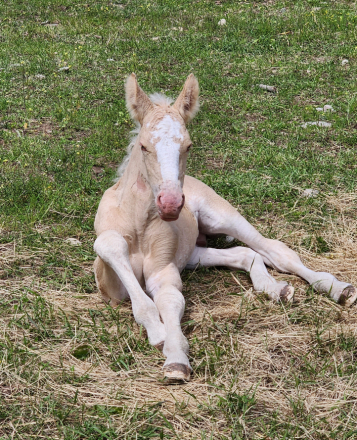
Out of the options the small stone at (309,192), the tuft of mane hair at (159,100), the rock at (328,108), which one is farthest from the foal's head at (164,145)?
the rock at (328,108)

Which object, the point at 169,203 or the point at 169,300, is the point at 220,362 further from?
the point at 169,203

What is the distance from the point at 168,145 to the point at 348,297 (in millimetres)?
1809

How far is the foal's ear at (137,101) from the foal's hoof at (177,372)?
1755 millimetres

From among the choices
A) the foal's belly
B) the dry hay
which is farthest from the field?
the foal's belly

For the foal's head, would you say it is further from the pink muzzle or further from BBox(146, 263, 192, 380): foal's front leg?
BBox(146, 263, 192, 380): foal's front leg

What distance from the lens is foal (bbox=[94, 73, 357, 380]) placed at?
3.73 metres

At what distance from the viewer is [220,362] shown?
363 cm

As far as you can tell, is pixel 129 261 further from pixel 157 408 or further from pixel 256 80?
pixel 256 80

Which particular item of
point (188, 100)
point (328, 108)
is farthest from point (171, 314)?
point (328, 108)

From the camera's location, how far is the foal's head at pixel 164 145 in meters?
3.58

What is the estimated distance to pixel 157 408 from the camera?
127 inches

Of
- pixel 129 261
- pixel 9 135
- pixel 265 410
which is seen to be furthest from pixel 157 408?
pixel 9 135

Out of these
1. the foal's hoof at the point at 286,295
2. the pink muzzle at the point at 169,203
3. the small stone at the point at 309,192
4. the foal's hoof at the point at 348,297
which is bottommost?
the small stone at the point at 309,192

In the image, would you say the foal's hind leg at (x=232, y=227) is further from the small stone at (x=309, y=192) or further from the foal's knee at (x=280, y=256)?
the small stone at (x=309, y=192)
